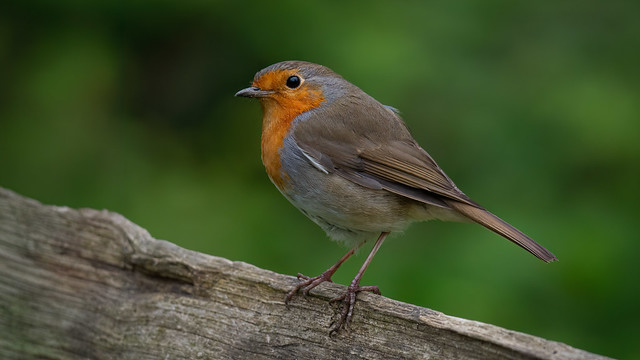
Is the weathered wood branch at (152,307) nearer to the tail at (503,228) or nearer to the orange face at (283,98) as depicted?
the tail at (503,228)

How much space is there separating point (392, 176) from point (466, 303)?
0.81 metres

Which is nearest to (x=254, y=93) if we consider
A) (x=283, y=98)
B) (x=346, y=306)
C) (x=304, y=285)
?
(x=283, y=98)

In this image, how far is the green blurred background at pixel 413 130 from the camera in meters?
3.98

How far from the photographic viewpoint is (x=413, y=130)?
5.02m

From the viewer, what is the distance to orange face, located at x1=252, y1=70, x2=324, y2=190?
146 inches

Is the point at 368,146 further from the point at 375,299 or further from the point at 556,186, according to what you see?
the point at 556,186

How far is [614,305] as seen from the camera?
12.8 ft

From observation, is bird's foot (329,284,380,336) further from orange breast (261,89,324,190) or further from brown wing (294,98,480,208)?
orange breast (261,89,324,190)

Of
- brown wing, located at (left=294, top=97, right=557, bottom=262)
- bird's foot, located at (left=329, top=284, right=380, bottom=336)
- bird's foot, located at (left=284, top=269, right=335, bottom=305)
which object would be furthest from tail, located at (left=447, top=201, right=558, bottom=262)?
bird's foot, located at (left=284, top=269, right=335, bottom=305)

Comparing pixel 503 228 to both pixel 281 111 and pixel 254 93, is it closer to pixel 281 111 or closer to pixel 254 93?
pixel 281 111

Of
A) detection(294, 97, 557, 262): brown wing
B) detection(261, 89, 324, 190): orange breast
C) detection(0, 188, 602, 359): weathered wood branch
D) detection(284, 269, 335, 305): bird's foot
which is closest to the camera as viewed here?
detection(0, 188, 602, 359): weathered wood branch


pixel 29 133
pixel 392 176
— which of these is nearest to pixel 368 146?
pixel 392 176

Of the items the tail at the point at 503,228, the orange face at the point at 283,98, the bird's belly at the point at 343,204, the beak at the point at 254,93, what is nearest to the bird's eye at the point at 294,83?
the orange face at the point at 283,98

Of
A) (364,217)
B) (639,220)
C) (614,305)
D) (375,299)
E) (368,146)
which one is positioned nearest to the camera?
(375,299)
